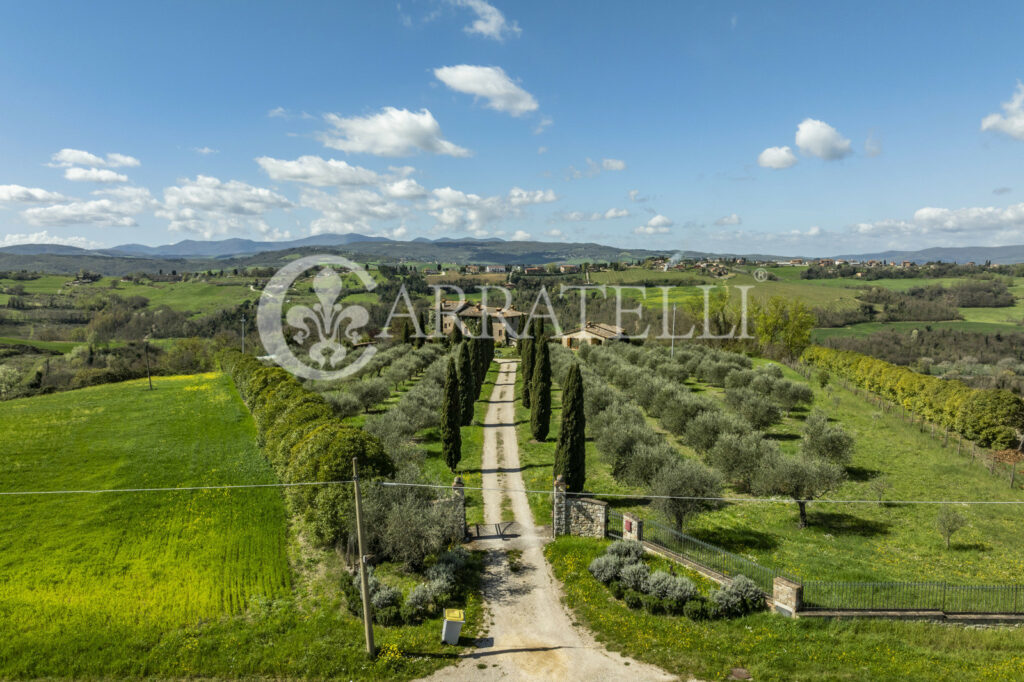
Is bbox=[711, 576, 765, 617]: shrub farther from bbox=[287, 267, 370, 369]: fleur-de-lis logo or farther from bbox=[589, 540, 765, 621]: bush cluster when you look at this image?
bbox=[287, 267, 370, 369]: fleur-de-lis logo

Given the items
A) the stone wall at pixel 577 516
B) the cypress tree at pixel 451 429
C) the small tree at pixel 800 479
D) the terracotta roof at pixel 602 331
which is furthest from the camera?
the terracotta roof at pixel 602 331

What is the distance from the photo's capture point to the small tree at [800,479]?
20.6 meters

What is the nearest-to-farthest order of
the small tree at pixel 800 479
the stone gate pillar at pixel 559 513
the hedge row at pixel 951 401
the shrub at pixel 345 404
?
the stone gate pillar at pixel 559 513, the small tree at pixel 800 479, the hedge row at pixel 951 401, the shrub at pixel 345 404

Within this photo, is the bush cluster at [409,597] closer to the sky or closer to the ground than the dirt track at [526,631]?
closer to the sky

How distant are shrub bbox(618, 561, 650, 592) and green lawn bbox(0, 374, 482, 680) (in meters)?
5.03

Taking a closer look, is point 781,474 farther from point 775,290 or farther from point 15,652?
point 775,290

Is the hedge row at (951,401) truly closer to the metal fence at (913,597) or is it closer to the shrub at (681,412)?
the shrub at (681,412)

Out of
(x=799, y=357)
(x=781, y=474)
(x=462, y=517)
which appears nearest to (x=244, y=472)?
(x=462, y=517)

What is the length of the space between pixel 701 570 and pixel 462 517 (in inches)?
369

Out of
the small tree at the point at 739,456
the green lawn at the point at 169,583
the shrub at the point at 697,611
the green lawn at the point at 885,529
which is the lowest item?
the green lawn at the point at 885,529

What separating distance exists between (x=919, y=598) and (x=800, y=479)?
6971 mm

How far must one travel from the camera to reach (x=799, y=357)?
74.3 m

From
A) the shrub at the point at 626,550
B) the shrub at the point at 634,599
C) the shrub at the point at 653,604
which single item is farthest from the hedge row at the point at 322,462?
the shrub at the point at 653,604

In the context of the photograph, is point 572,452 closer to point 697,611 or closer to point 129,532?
point 697,611
